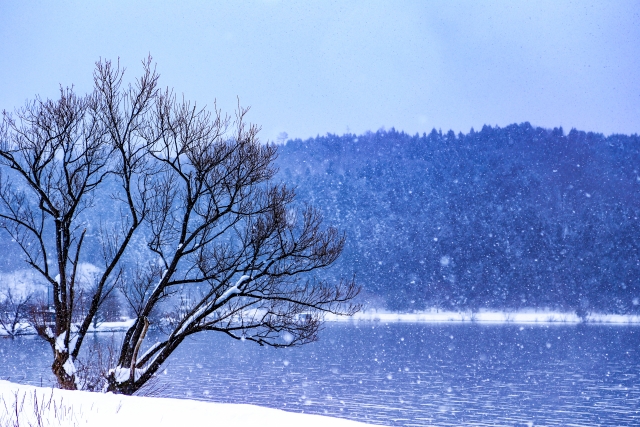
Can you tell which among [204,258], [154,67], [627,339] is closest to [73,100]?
[154,67]

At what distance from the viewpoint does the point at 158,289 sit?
13828mm

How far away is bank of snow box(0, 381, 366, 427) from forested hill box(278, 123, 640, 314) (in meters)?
146

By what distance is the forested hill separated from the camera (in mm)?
153500

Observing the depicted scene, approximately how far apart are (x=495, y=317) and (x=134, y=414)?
152 meters

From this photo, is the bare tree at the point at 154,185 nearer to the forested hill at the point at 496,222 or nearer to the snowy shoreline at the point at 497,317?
the snowy shoreline at the point at 497,317

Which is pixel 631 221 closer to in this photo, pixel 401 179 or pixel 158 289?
pixel 401 179

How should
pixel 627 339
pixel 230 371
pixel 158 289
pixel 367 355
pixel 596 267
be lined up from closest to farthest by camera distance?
pixel 158 289
pixel 230 371
pixel 367 355
pixel 627 339
pixel 596 267

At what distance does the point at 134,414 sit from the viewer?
779 centimetres

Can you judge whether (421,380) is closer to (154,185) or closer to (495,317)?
(154,185)

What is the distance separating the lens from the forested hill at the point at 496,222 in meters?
154

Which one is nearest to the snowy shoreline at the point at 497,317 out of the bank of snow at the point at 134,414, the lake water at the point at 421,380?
the lake water at the point at 421,380

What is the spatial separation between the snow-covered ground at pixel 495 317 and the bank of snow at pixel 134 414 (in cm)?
13369

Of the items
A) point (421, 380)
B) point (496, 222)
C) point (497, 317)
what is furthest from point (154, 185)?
point (496, 222)

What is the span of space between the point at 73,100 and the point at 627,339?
89594 mm
